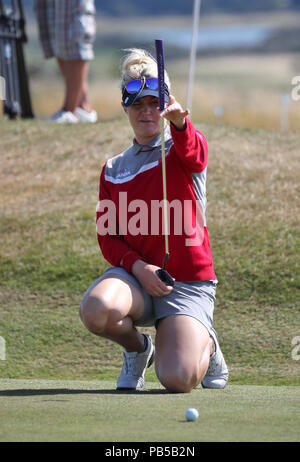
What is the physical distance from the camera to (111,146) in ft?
28.6

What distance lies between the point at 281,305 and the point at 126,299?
2406 mm

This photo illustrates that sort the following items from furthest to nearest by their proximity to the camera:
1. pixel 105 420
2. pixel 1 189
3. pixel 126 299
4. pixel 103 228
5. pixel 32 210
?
pixel 1 189
pixel 32 210
pixel 103 228
pixel 126 299
pixel 105 420

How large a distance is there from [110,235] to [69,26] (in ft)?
19.4

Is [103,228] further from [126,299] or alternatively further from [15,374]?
[15,374]

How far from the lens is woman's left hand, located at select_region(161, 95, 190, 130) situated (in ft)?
12.3

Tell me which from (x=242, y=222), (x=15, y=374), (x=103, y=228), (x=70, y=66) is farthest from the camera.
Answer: (x=70, y=66)

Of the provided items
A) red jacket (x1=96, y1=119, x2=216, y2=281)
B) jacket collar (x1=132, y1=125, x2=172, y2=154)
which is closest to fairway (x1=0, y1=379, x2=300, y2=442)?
red jacket (x1=96, y1=119, x2=216, y2=281)

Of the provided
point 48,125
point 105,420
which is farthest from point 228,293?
point 48,125


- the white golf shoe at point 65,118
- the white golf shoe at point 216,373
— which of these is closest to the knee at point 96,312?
the white golf shoe at point 216,373

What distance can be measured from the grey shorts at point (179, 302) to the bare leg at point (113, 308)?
61 millimetres

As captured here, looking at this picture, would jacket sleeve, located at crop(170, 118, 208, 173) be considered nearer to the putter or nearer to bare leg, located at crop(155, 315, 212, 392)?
the putter

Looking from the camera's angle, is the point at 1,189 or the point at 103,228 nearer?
the point at 103,228

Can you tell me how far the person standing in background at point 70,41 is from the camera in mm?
9578

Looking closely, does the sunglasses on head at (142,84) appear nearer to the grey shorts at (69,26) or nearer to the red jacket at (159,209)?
the red jacket at (159,209)
